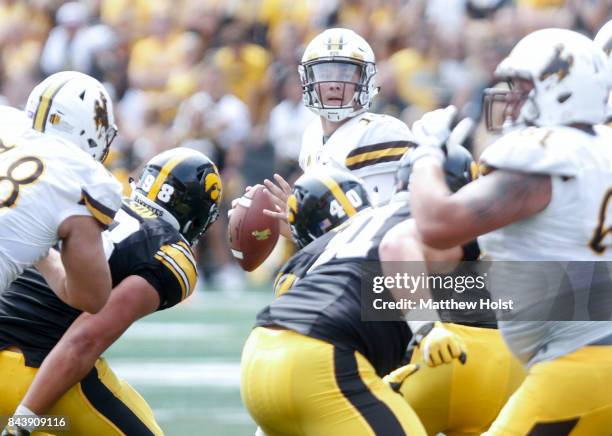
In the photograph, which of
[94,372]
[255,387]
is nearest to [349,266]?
[255,387]

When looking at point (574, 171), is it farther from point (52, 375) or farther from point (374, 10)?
point (374, 10)

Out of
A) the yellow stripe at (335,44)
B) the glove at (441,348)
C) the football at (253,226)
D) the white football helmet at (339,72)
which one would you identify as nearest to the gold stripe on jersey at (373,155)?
the white football helmet at (339,72)

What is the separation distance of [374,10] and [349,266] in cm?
843

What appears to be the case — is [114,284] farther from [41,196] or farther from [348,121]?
[348,121]

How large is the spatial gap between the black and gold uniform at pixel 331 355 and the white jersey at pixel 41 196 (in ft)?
2.15

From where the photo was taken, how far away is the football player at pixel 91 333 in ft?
14.3

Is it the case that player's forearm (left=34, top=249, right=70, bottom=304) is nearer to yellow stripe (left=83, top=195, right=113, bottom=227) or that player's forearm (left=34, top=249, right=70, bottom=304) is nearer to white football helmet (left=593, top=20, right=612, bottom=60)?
yellow stripe (left=83, top=195, right=113, bottom=227)

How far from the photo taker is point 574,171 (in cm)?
365

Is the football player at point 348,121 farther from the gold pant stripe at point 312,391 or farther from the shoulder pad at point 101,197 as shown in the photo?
the gold pant stripe at point 312,391

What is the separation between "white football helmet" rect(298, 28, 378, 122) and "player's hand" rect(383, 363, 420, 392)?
1803 millimetres

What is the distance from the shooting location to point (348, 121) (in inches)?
231

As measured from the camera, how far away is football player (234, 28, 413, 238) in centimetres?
561

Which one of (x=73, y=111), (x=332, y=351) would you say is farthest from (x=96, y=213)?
(x=332, y=351)

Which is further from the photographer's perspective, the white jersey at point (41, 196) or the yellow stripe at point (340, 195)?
the yellow stripe at point (340, 195)
